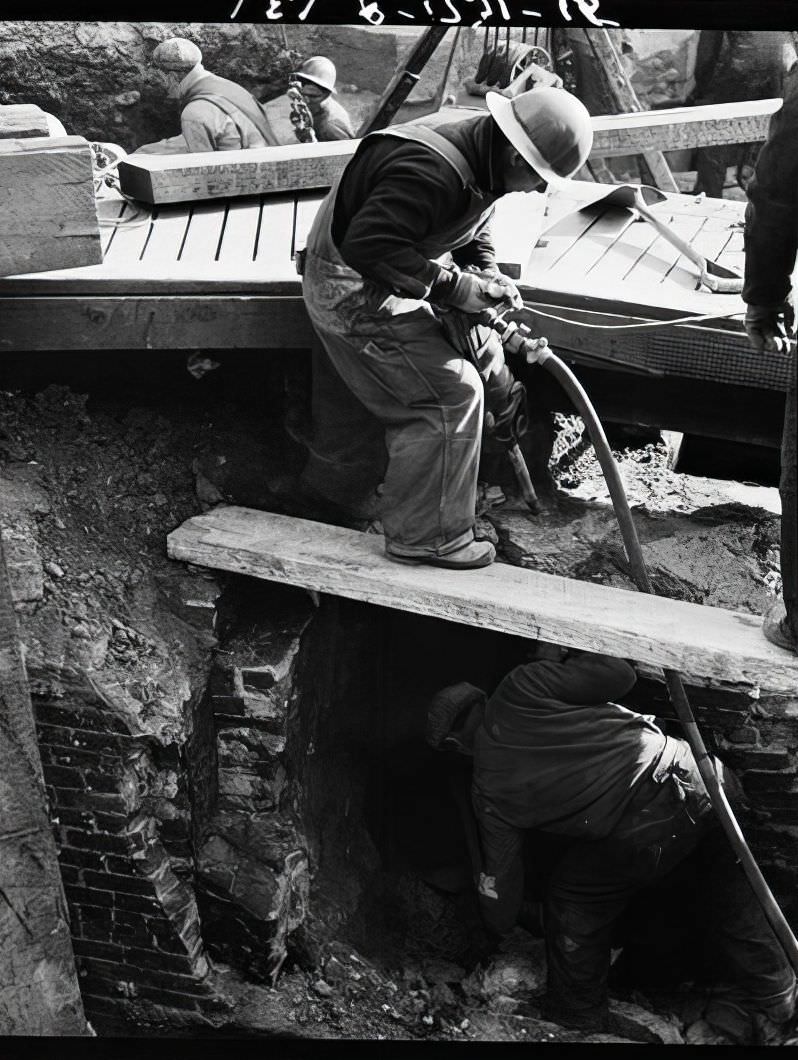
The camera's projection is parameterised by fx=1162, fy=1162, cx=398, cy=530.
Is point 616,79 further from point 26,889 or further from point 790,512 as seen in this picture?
point 26,889

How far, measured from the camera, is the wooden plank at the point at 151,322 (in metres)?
3.16

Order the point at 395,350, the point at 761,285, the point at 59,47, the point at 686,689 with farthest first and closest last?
the point at 59,47
the point at 686,689
the point at 395,350
the point at 761,285

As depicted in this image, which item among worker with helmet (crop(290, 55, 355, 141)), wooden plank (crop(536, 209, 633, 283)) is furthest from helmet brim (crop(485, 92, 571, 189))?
worker with helmet (crop(290, 55, 355, 141))

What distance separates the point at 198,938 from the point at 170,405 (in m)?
1.58

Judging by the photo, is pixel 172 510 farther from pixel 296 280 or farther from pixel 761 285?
pixel 761 285

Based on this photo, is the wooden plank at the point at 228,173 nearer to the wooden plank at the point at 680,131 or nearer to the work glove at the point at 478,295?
the wooden plank at the point at 680,131

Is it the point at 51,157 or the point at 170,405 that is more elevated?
the point at 51,157

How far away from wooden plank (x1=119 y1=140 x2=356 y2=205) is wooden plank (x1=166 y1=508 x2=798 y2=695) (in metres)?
1.07

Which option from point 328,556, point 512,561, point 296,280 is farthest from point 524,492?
point 296,280

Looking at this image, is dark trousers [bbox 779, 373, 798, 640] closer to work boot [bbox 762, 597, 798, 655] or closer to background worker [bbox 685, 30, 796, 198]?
work boot [bbox 762, 597, 798, 655]

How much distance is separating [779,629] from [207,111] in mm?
2764

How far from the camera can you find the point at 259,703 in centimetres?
333

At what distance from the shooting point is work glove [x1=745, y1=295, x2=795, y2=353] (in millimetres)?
2732

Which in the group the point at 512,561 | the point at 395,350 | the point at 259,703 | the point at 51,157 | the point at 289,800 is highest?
the point at 51,157
